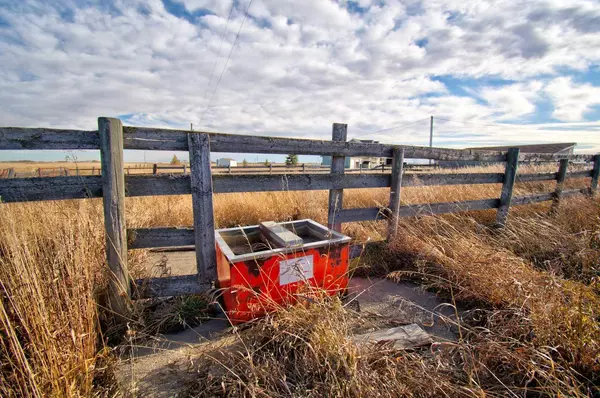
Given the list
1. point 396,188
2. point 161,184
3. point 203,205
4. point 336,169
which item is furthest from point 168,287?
point 396,188

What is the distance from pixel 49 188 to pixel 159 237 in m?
0.88

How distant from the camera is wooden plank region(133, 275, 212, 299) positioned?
7.55ft

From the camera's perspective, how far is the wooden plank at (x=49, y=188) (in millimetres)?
1902

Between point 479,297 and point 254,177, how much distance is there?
244cm

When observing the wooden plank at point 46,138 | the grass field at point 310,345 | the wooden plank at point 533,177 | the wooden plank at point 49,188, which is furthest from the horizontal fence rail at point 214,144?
the wooden plank at point 533,177

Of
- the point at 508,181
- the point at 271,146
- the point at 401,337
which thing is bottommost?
the point at 401,337

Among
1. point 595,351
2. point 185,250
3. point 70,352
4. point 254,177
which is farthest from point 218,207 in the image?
point 595,351

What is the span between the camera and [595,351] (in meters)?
1.47

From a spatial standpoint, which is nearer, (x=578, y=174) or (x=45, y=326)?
(x=45, y=326)

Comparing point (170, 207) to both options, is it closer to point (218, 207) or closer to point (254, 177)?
point (218, 207)

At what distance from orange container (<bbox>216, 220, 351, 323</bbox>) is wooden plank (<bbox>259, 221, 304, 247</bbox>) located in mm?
54

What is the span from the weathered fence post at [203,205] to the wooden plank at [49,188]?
749mm

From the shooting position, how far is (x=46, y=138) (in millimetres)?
1932

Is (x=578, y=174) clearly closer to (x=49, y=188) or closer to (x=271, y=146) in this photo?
(x=271, y=146)
